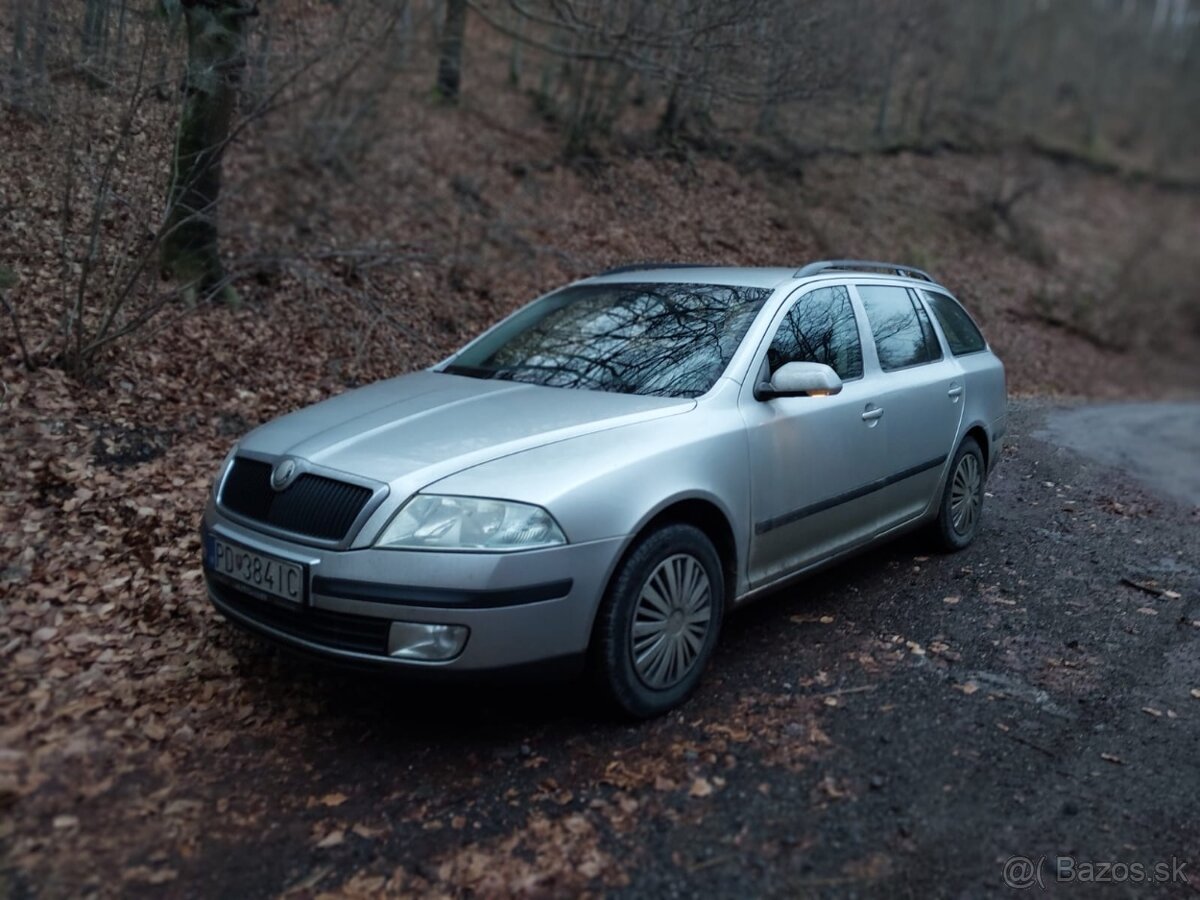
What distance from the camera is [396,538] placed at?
340cm

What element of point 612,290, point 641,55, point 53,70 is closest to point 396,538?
point 612,290

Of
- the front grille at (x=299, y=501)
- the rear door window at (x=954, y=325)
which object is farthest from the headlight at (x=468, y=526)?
the rear door window at (x=954, y=325)

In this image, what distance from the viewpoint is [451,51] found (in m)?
14.2

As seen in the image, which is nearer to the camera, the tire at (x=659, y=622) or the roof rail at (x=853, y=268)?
the tire at (x=659, y=622)

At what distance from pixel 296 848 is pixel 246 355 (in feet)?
18.1

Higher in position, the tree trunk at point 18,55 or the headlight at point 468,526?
the tree trunk at point 18,55

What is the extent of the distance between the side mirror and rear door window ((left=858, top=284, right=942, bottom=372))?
109 centimetres

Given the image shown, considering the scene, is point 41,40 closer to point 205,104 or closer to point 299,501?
point 205,104

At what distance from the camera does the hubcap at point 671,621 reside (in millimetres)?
3754

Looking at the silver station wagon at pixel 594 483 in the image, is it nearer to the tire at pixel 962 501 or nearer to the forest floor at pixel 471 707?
the forest floor at pixel 471 707

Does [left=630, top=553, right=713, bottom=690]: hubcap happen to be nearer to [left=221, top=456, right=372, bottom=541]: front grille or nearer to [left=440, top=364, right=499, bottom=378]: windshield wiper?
[left=221, top=456, right=372, bottom=541]: front grille

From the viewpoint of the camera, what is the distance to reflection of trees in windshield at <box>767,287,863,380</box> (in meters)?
4.64

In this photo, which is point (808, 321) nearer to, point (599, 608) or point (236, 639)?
point (599, 608)

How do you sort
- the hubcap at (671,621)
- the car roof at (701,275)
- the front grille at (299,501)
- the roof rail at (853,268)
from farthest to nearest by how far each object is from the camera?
the roof rail at (853,268) → the car roof at (701,275) → the hubcap at (671,621) → the front grille at (299,501)
